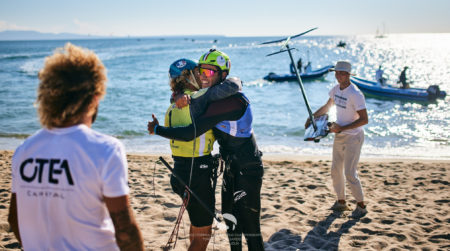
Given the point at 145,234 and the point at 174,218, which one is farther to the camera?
the point at 174,218

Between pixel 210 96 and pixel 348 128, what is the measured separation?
9.32ft

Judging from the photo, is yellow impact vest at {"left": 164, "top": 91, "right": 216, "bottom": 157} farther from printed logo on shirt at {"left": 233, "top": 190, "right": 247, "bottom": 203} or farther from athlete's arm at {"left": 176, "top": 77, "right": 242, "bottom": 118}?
printed logo on shirt at {"left": 233, "top": 190, "right": 247, "bottom": 203}

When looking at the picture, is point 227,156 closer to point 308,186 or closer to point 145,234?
point 145,234

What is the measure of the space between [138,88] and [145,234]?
27352mm

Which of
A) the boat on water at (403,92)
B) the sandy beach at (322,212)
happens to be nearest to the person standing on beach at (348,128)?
the sandy beach at (322,212)

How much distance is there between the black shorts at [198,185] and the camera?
3.08 meters

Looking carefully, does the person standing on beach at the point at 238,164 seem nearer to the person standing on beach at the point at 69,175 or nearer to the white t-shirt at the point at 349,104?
the person standing on beach at the point at 69,175

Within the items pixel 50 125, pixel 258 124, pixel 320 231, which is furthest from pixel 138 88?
pixel 50 125

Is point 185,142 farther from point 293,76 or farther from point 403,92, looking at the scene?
point 293,76

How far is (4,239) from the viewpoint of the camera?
4500mm

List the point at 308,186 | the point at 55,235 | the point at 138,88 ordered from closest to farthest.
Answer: the point at 55,235 → the point at 308,186 → the point at 138,88

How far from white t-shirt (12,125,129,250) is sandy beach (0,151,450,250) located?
2962 millimetres

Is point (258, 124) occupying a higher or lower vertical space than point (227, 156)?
lower

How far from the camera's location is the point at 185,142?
3.08 meters
